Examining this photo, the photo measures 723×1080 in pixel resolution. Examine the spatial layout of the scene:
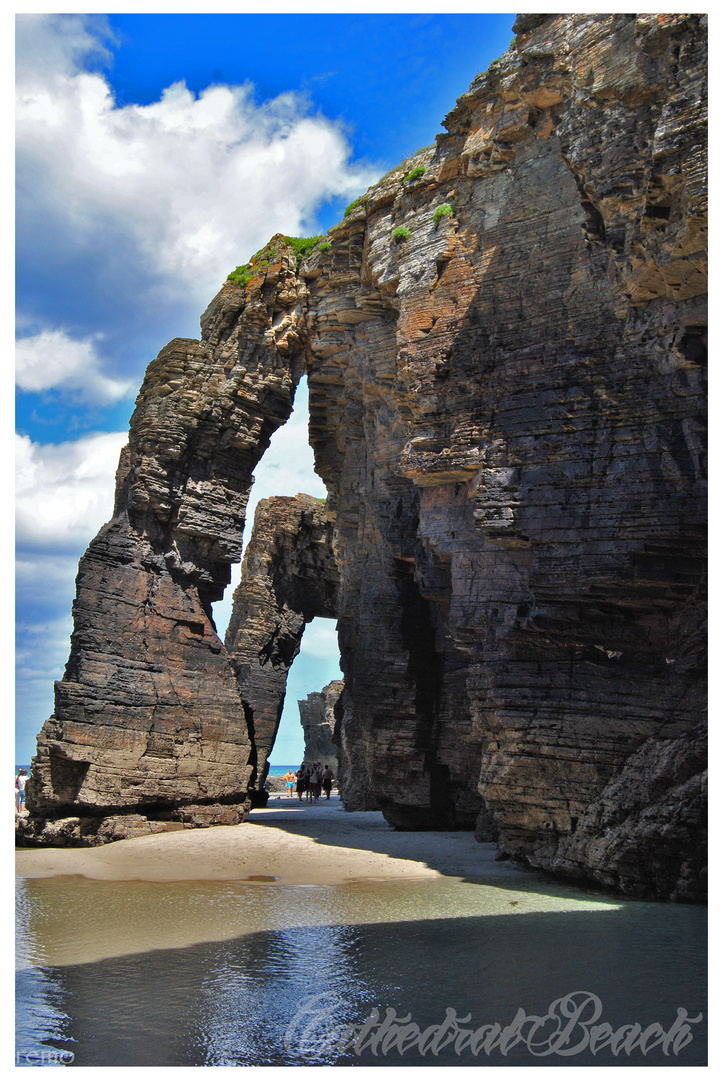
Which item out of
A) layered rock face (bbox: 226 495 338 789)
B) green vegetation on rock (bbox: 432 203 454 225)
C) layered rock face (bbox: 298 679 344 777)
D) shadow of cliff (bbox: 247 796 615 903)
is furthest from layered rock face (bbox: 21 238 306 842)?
layered rock face (bbox: 298 679 344 777)

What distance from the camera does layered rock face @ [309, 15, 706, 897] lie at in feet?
34.0

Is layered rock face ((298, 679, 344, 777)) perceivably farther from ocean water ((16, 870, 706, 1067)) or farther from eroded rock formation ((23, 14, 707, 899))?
ocean water ((16, 870, 706, 1067))

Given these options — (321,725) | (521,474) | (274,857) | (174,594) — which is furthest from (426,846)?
(321,725)

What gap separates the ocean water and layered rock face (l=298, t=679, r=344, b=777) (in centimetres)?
3736

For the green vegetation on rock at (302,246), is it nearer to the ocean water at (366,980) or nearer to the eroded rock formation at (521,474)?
the eroded rock formation at (521,474)

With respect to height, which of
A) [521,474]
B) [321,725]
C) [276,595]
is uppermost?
[521,474]

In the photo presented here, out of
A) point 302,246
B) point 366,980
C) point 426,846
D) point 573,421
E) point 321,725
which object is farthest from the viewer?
point 321,725

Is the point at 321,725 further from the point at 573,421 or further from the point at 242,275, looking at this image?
the point at 573,421

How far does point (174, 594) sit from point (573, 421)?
11.0 m

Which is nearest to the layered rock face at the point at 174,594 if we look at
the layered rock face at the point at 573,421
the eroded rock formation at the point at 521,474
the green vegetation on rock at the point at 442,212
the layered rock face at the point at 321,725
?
the eroded rock formation at the point at 521,474

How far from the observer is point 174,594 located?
19125 millimetres

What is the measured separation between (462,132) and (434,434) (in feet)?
21.2

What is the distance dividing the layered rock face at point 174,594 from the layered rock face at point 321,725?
28.6m

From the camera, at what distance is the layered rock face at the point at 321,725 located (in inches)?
1889
